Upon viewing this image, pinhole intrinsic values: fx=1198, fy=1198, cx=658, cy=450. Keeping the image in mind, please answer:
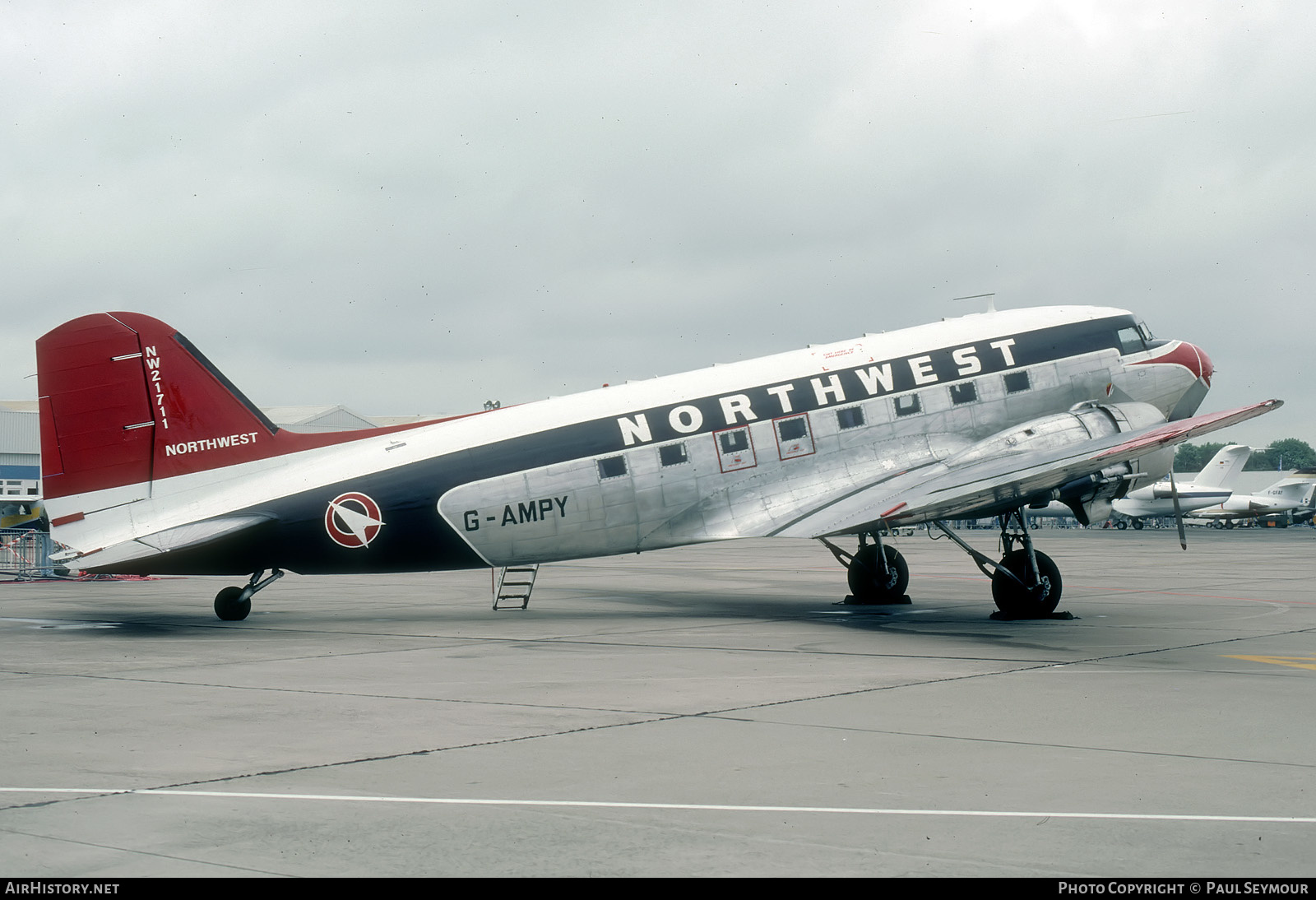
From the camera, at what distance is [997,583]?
917 inches

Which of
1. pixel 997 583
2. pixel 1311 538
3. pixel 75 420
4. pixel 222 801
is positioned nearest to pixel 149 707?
pixel 222 801

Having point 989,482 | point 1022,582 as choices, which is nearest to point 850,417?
point 989,482

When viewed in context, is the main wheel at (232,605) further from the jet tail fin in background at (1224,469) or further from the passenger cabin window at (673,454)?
the jet tail fin in background at (1224,469)

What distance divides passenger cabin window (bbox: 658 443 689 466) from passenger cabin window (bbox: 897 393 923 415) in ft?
15.1

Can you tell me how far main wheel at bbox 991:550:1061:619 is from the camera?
22.9 m

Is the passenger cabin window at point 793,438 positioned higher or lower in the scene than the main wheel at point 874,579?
higher

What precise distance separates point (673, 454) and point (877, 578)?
6.46 metres

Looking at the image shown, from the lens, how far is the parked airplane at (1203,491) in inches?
4033

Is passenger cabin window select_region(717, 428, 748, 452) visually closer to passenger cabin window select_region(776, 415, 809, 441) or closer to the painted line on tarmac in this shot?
passenger cabin window select_region(776, 415, 809, 441)

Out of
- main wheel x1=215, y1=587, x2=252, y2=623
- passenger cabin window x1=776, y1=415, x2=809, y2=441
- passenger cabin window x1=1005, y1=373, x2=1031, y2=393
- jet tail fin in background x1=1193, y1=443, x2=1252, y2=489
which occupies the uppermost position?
passenger cabin window x1=1005, y1=373, x2=1031, y2=393

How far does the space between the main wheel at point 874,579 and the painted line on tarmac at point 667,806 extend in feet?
61.8

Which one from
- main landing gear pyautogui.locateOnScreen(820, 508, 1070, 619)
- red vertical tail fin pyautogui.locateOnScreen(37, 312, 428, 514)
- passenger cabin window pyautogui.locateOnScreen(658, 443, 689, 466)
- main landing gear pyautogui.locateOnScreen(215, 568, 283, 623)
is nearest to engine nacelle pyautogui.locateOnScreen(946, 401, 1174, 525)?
main landing gear pyautogui.locateOnScreen(820, 508, 1070, 619)

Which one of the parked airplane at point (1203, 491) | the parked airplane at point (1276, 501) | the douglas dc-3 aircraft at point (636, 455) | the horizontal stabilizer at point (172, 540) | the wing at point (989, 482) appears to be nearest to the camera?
the wing at point (989, 482)

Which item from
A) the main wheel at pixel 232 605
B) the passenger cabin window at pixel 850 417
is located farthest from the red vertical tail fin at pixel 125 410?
the passenger cabin window at pixel 850 417
